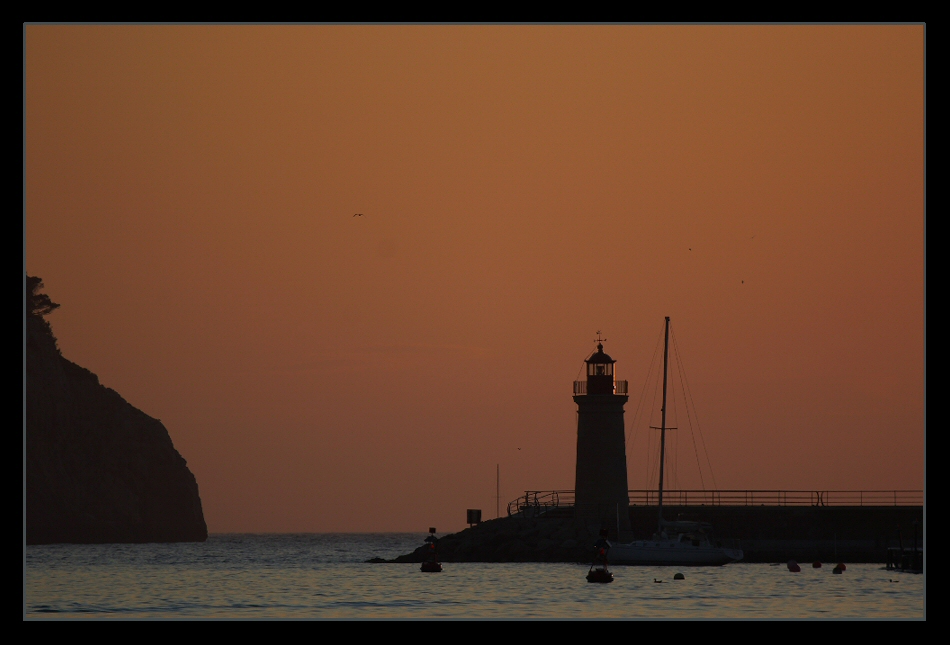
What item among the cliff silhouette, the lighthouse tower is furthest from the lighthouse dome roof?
the cliff silhouette

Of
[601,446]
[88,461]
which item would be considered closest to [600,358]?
[601,446]

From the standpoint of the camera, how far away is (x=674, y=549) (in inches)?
2351

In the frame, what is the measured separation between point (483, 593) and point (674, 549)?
572 inches

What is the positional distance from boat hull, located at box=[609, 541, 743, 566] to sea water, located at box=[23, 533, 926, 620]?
440 mm

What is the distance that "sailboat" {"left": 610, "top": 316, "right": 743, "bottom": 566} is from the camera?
193ft

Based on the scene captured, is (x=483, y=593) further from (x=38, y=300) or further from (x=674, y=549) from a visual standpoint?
(x=38, y=300)

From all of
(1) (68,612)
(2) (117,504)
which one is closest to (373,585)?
(1) (68,612)

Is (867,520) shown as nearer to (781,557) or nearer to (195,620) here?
(781,557)

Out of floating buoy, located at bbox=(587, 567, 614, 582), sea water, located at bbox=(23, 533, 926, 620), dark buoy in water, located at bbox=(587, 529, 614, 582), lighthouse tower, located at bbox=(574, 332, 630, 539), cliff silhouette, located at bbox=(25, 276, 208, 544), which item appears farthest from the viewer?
cliff silhouette, located at bbox=(25, 276, 208, 544)

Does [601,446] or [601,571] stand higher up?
[601,446]

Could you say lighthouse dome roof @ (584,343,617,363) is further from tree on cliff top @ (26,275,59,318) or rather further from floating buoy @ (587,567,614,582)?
tree on cliff top @ (26,275,59,318)

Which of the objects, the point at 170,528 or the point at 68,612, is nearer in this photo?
the point at 68,612

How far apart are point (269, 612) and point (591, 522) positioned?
65.9 ft
